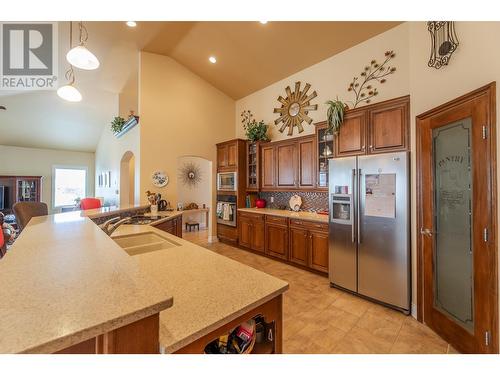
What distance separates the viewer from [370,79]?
3.35 m

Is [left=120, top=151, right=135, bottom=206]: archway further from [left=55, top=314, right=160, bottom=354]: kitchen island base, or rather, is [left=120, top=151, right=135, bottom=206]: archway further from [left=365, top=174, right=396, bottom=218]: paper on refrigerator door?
[left=55, top=314, right=160, bottom=354]: kitchen island base

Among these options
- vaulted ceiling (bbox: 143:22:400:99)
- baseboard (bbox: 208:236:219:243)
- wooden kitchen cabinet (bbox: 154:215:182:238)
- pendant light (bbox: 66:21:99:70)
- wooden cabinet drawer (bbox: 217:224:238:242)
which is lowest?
baseboard (bbox: 208:236:219:243)

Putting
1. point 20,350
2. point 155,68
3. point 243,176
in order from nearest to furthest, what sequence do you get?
1. point 20,350
2. point 155,68
3. point 243,176

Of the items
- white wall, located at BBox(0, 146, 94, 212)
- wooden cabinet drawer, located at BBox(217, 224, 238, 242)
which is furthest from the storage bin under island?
white wall, located at BBox(0, 146, 94, 212)

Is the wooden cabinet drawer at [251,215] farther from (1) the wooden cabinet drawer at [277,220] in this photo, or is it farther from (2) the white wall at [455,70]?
(2) the white wall at [455,70]

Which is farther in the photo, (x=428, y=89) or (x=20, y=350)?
(x=428, y=89)

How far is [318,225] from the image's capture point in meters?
3.29

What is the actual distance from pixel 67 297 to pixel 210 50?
470 centimetres

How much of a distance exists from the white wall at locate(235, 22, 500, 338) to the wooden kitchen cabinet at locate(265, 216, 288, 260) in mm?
1773

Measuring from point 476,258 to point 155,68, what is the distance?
18.2ft

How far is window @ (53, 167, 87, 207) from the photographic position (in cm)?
830
